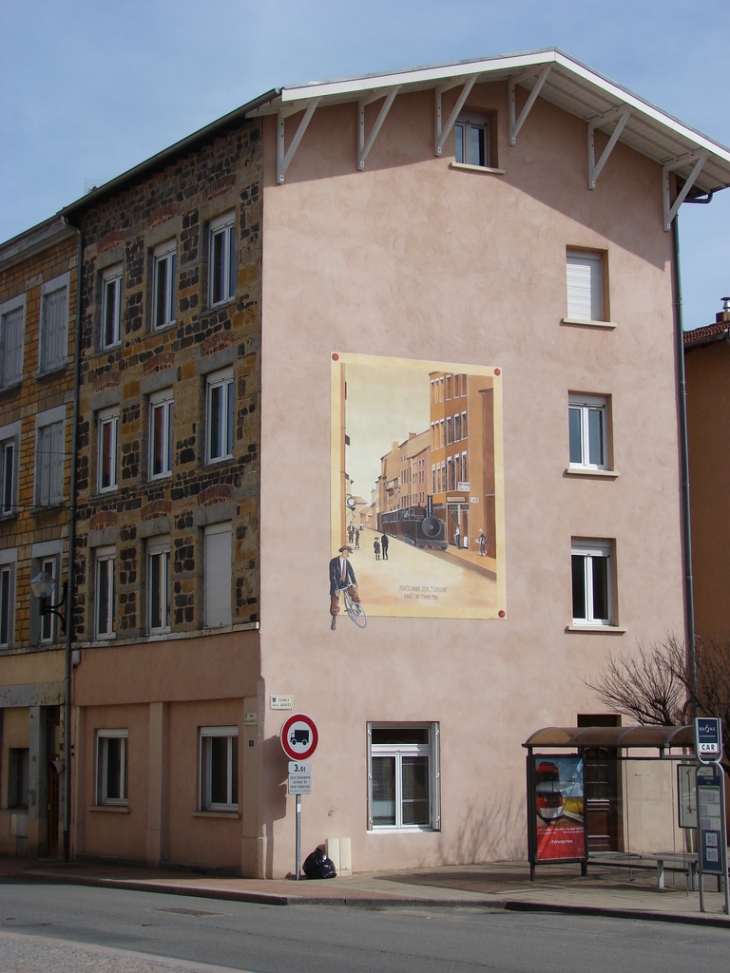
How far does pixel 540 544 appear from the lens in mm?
25438

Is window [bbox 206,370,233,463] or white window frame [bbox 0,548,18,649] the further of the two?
white window frame [bbox 0,548,18,649]

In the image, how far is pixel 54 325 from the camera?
3111 cm

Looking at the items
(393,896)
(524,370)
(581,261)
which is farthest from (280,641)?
(581,261)

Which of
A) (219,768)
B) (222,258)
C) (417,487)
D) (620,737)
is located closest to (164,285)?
(222,258)

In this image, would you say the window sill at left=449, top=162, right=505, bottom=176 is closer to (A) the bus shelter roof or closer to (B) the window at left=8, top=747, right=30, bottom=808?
(A) the bus shelter roof

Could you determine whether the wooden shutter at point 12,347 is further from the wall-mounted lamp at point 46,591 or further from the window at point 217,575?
the window at point 217,575

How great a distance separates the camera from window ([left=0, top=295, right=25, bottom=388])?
32.4m

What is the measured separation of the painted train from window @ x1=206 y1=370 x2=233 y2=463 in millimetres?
3031

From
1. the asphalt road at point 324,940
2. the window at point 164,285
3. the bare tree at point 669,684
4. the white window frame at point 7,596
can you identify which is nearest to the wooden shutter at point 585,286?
the bare tree at point 669,684

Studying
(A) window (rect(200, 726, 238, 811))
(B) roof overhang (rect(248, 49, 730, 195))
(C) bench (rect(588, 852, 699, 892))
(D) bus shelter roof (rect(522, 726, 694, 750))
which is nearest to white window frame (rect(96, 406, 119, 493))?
(A) window (rect(200, 726, 238, 811))

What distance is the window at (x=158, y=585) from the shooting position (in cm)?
2631

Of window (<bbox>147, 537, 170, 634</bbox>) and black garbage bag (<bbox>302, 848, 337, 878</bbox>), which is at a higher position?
window (<bbox>147, 537, 170, 634</bbox>)

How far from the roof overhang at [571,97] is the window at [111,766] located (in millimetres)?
12141

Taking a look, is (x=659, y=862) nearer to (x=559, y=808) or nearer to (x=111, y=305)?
(x=559, y=808)
